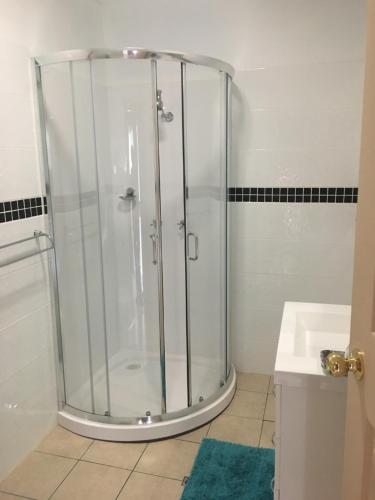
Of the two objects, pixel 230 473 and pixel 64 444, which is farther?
pixel 64 444

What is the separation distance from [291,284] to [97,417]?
4.67 feet

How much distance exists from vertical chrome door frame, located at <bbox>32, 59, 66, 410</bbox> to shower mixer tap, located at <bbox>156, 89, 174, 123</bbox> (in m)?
0.59

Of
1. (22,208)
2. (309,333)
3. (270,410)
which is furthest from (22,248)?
(270,410)

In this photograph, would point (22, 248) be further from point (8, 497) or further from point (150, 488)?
point (150, 488)

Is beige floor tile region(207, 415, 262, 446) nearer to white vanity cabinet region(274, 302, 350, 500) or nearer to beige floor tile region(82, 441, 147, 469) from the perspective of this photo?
beige floor tile region(82, 441, 147, 469)

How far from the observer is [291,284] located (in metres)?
2.88

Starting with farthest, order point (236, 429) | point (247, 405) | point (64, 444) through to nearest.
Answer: point (247, 405) → point (236, 429) → point (64, 444)

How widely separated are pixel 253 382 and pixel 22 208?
1.82 m

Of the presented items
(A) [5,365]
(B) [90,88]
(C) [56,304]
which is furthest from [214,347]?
(B) [90,88]

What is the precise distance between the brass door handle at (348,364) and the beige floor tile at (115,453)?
4.87ft

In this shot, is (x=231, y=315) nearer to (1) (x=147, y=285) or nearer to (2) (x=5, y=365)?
(1) (x=147, y=285)

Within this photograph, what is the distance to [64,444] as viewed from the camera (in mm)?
2326

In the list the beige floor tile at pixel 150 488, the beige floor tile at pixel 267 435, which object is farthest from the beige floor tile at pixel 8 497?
the beige floor tile at pixel 267 435

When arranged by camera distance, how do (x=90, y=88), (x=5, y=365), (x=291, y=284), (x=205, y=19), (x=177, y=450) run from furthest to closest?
1. (x=291, y=284)
2. (x=205, y=19)
3. (x=90, y=88)
4. (x=177, y=450)
5. (x=5, y=365)
